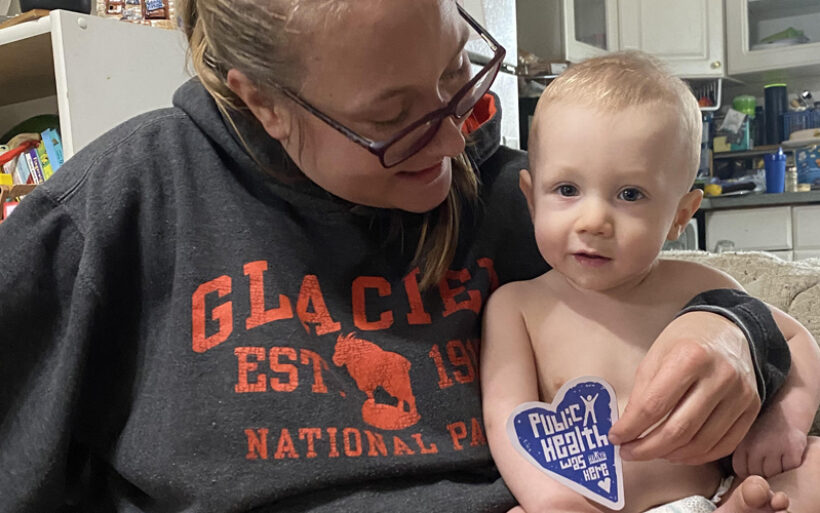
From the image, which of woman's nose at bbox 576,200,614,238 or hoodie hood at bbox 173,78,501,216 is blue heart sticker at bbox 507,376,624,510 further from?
hoodie hood at bbox 173,78,501,216

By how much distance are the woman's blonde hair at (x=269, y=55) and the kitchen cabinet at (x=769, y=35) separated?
3777 millimetres

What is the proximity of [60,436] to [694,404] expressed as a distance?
23.4 inches

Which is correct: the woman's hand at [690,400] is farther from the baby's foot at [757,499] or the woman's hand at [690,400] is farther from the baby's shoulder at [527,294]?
the baby's shoulder at [527,294]

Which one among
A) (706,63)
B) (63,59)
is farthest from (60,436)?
(706,63)

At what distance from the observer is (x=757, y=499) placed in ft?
2.10

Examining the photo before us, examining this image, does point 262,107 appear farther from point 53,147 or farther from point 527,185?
point 53,147

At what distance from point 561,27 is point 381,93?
2.99 meters

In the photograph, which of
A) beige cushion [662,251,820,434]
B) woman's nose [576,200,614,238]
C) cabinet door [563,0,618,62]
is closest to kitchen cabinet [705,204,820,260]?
cabinet door [563,0,618,62]

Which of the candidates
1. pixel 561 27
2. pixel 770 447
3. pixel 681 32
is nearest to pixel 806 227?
pixel 681 32

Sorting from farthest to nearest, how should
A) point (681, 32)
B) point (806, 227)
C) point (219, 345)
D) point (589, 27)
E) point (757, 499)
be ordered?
point (681, 32), point (589, 27), point (806, 227), point (219, 345), point (757, 499)

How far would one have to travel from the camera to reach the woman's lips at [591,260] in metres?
0.81

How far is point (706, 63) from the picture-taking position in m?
4.15

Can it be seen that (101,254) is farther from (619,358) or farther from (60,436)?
(619,358)

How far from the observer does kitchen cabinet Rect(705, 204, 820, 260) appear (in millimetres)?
3652
